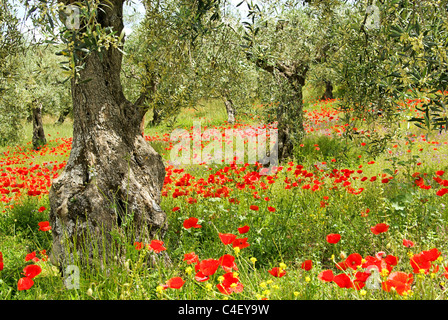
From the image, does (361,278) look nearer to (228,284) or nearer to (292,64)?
(228,284)

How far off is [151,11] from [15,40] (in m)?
1.85

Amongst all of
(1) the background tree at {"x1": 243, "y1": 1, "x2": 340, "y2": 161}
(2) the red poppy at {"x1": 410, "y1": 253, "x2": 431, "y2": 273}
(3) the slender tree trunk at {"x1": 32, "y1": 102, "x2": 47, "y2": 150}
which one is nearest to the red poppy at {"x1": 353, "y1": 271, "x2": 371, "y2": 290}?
(2) the red poppy at {"x1": 410, "y1": 253, "x2": 431, "y2": 273}

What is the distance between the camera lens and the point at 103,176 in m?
3.57

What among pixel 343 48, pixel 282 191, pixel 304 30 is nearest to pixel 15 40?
pixel 343 48

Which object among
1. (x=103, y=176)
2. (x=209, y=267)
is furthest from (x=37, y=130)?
(x=209, y=267)

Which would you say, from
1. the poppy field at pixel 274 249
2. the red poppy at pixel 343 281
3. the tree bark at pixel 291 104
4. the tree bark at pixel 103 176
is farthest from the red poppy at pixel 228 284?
the tree bark at pixel 291 104

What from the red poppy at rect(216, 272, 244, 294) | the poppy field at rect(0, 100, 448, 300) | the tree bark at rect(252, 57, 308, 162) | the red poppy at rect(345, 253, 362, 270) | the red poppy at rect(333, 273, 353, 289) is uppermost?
the tree bark at rect(252, 57, 308, 162)

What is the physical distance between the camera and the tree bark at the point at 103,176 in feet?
11.2

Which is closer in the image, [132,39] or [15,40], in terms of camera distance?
[15,40]

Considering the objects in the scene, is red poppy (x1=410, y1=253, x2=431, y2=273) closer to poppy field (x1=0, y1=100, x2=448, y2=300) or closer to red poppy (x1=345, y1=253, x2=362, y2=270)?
poppy field (x1=0, y1=100, x2=448, y2=300)

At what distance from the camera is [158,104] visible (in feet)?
14.9

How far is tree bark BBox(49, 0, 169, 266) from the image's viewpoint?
342 centimetres
